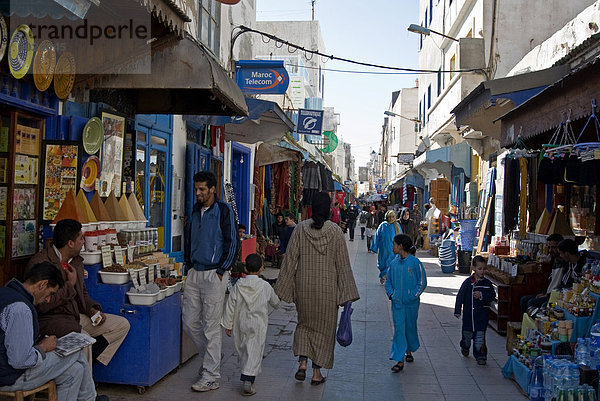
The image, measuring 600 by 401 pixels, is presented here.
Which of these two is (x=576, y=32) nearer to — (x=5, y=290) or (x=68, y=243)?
(x=68, y=243)

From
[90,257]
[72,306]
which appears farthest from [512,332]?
[72,306]

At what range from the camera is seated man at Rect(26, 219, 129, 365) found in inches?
176

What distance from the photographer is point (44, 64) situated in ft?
17.2

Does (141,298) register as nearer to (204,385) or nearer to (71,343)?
(204,385)

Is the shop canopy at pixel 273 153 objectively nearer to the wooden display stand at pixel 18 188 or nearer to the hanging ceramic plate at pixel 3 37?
the wooden display stand at pixel 18 188

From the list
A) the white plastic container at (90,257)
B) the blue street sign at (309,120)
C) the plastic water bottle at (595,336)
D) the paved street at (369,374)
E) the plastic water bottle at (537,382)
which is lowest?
the paved street at (369,374)

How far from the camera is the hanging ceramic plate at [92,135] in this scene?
6.07 meters

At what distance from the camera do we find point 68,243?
4750 millimetres

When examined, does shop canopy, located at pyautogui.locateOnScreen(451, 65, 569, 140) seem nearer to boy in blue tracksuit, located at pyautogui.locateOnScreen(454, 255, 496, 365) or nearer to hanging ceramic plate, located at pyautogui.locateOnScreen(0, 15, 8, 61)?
boy in blue tracksuit, located at pyautogui.locateOnScreen(454, 255, 496, 365)

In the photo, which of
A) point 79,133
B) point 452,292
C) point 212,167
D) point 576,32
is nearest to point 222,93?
point 79,133

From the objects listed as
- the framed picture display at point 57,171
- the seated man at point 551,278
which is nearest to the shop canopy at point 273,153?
the seated man at point 551,278

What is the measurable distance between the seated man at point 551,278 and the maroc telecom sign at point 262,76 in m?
6.03

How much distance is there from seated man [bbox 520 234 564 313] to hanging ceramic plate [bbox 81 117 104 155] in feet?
17.6

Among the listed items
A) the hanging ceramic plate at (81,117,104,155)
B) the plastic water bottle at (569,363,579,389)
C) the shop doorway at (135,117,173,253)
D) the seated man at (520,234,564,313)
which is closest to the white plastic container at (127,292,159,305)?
the hanging ceramic plate at (81,117,104,155)
